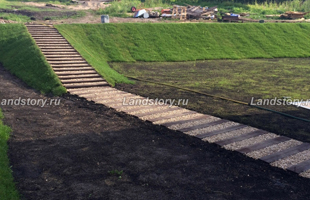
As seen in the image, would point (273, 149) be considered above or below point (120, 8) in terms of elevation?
below

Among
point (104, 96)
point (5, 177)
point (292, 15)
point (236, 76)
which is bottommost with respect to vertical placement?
point (236, 76)

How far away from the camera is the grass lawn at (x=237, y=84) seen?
10491 millimetres

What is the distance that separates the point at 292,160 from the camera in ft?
24.4

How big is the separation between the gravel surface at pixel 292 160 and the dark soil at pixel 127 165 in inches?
9.1

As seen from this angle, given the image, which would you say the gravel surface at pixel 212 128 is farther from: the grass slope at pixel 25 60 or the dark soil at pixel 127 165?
the grass slope at pixel 25 60

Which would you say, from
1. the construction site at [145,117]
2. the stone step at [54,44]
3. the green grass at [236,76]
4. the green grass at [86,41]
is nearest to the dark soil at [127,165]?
the construction site at [145,117]

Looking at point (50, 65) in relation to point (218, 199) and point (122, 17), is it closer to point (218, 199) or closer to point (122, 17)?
point (218, 199)

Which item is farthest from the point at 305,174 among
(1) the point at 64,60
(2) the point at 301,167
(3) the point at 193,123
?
(1) the point at 64,60

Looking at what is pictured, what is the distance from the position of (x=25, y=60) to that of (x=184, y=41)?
11.5 metres

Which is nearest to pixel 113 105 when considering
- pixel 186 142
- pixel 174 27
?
pixel 186 142

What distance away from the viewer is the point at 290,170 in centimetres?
697

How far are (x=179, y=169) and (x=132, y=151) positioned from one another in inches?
53.4

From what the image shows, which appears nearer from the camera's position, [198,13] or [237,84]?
[237,84]

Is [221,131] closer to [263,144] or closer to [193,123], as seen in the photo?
[193,123]
